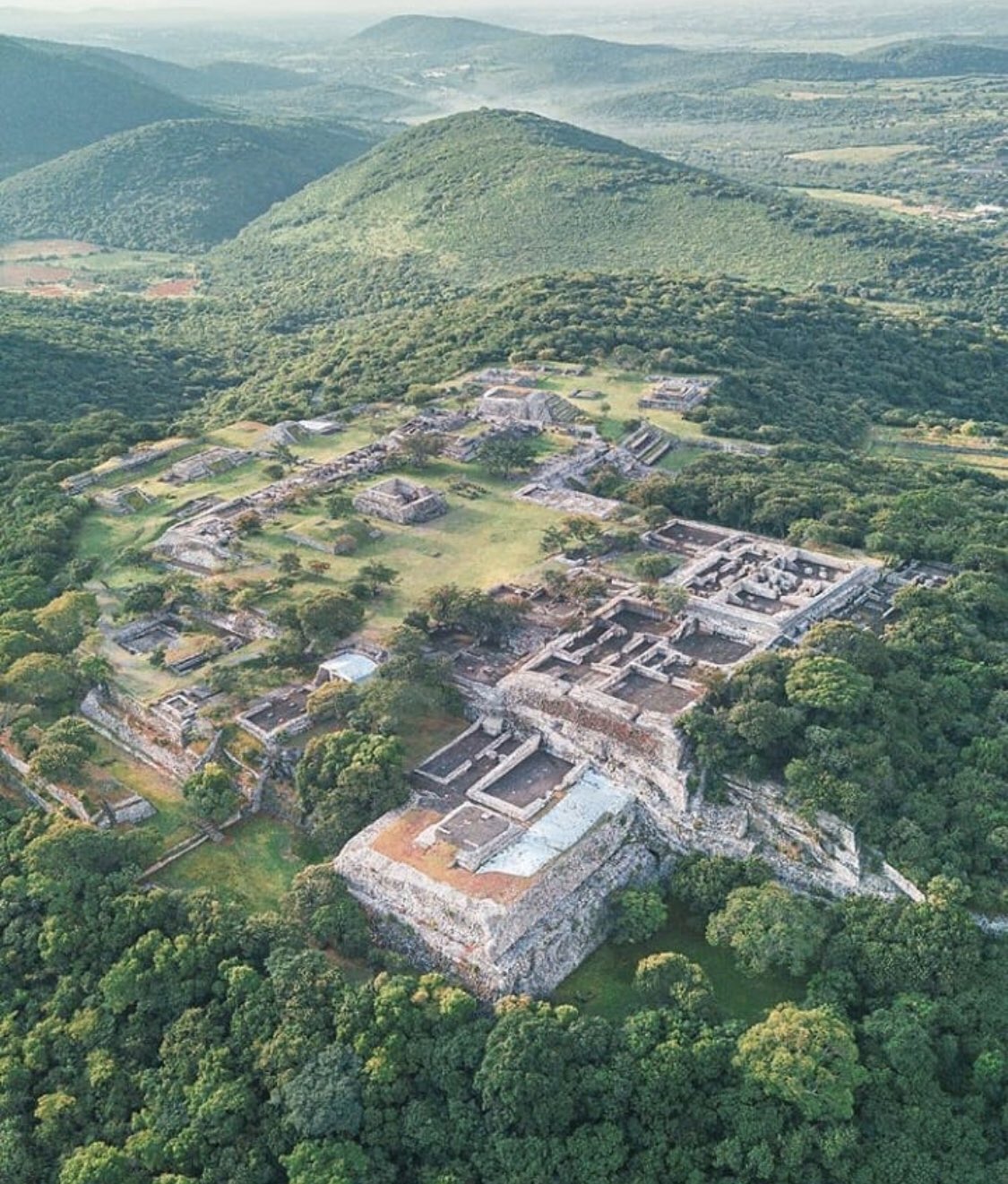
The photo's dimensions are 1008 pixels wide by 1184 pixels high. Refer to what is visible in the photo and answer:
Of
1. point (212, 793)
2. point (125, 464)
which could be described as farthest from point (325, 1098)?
point (125, 464)

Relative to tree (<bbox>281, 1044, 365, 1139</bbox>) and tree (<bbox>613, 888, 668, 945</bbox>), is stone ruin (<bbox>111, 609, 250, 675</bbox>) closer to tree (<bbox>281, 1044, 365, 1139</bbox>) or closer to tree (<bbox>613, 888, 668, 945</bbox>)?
tree (<bbox>281, 1044, 365, 1139</bbox>)

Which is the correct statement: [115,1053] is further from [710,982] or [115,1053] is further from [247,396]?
[247,396]

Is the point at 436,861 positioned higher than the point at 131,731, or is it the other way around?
the point at 436,861

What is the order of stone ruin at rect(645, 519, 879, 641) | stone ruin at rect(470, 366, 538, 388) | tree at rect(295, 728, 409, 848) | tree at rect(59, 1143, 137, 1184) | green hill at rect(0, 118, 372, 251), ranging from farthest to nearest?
green hill at rect(0, 118, 372, 251)
stone ruin at rect(470, 366, 538, 388)
stone ruin at rect(645, 519, 879, 641)
tree at rect(295, 728, 409, 848)
tree at rect(59, 1143, 137, 1184)

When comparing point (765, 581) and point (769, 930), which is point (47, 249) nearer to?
point (765, 581)

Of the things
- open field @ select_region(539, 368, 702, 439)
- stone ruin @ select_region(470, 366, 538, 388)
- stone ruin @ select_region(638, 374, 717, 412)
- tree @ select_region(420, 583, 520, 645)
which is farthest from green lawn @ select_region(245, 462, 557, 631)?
stone ruin @ select_region(470, 366, 538, 388)

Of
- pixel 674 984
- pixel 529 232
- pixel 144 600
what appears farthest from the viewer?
pixel 529 232

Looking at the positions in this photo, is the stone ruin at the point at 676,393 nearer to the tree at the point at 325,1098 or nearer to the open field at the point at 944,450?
the open field at the point at 944,450
